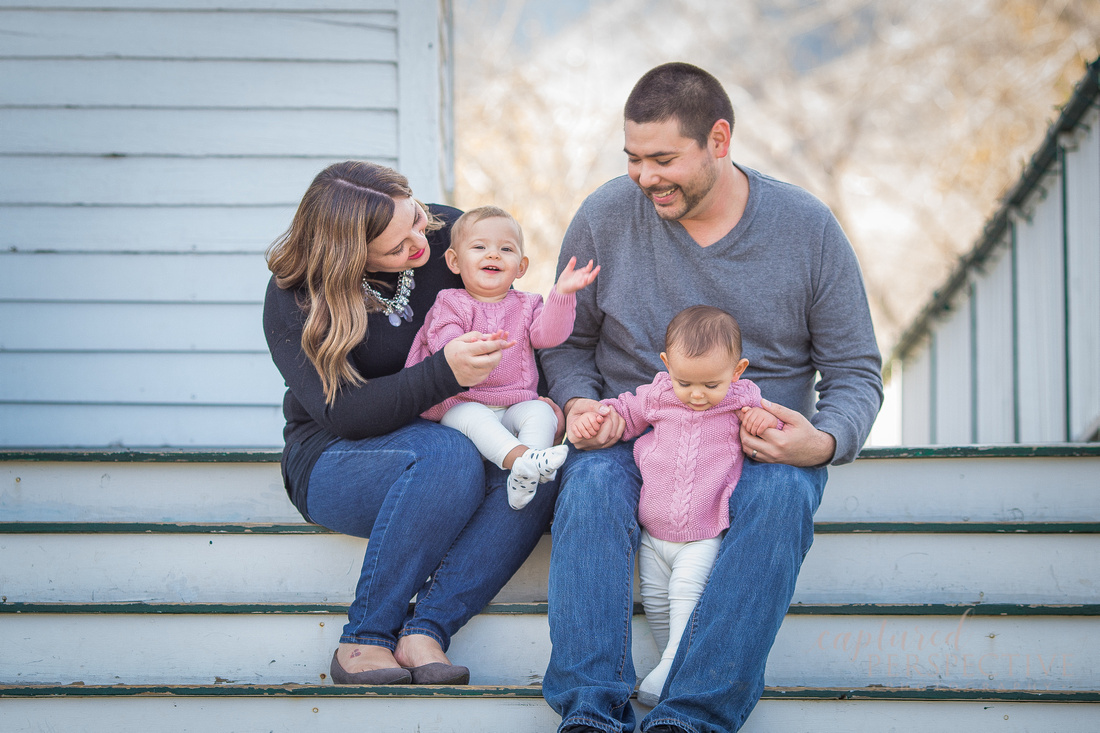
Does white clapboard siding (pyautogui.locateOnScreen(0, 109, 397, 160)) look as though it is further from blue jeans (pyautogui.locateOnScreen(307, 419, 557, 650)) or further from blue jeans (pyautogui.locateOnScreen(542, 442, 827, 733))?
blue jeans (pyautogui.locateOnScreen(542, 442, 827, 733))

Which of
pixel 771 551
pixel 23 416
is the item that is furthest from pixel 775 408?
pixel 23 416

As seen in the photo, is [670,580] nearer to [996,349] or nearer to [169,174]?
[169,174]

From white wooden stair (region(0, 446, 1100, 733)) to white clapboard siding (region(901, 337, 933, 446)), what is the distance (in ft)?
11.5

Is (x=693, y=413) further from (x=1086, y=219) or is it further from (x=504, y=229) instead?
(x=1086, y=219)

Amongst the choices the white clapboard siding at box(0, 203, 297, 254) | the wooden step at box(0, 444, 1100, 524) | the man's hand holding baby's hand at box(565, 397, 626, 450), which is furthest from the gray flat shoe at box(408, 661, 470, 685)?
the white clapboard siding at box(0, 203, 297, 254)

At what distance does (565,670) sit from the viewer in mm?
1618

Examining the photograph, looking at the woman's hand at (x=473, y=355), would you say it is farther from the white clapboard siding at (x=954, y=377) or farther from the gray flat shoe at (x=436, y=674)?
the white clapboard siding at (x=954, y=377)

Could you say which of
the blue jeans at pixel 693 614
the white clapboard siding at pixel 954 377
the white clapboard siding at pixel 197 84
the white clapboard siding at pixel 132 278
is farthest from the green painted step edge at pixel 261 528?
the white clapboard siding at pixel 954 377

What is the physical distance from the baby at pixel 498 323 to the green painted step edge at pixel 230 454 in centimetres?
56

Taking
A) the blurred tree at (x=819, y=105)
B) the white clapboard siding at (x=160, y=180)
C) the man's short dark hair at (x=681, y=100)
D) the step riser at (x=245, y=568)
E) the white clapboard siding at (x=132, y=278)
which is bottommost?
the step riser at (x=245, y=568)

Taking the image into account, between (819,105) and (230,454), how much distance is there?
12516 mm

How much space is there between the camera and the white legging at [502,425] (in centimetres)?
195

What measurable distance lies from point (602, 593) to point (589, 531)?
0.40 ft

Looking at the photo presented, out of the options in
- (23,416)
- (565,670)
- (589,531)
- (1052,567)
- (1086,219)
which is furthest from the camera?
(23,416)
